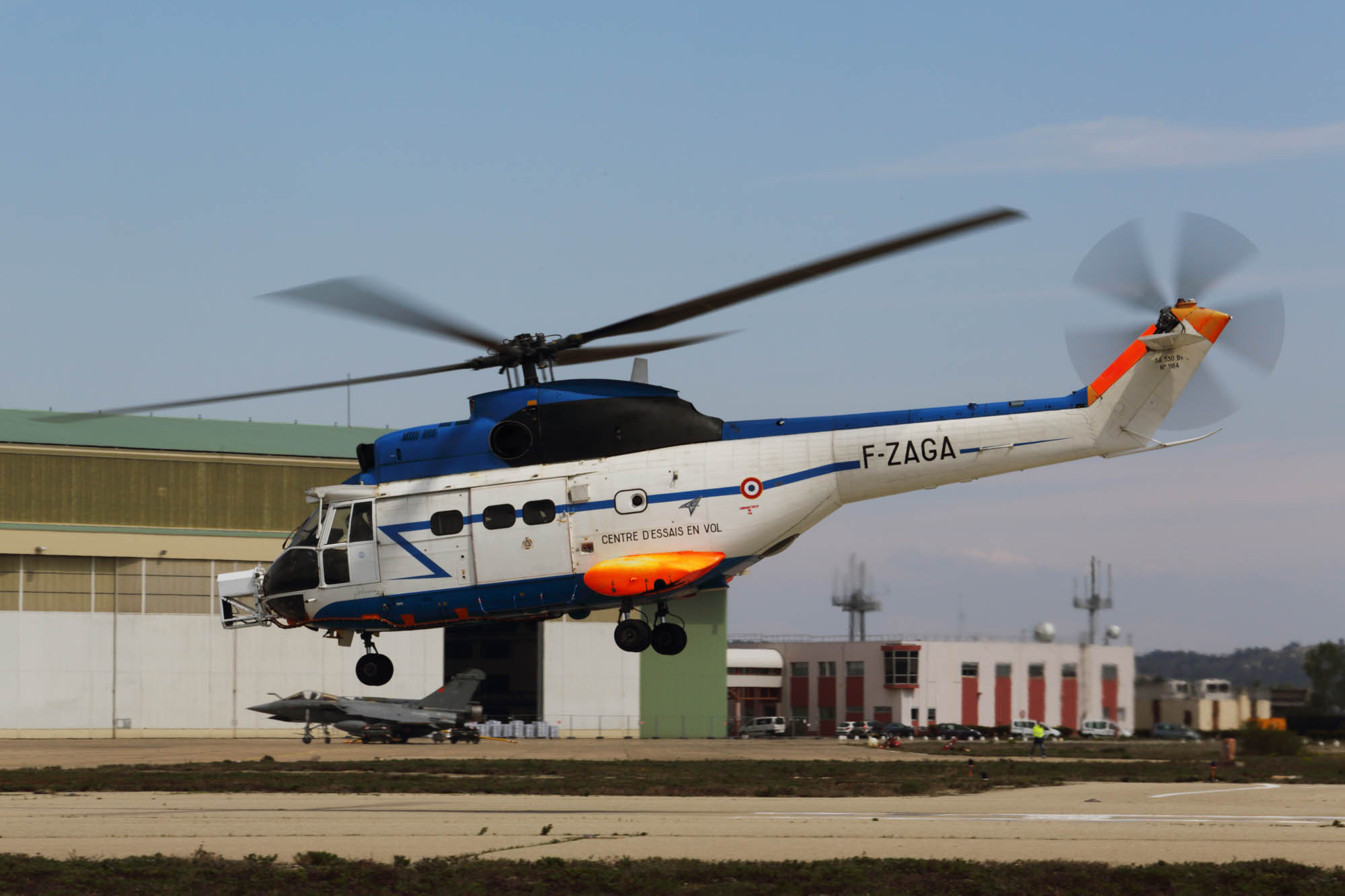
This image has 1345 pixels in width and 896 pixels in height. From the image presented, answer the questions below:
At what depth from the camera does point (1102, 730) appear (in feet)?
342

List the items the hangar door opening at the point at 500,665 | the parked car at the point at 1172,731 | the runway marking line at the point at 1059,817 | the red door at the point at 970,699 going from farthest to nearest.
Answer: the red door at the point at 970,699
the hangar door opening at the point at 500,665
the parked car at the point at 1172,731
the runway marking line at the point at 1059,817

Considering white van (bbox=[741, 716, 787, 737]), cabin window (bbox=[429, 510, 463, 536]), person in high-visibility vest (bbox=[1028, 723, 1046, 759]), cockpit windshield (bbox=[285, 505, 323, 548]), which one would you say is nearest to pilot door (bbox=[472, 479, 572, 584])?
cabin window (bbox=[429, 510, 463, 536])

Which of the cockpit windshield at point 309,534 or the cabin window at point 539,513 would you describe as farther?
the cockpit windshield at point 309,534

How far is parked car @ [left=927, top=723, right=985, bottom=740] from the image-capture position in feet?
314

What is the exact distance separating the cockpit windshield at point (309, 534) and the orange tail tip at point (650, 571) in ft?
19.2

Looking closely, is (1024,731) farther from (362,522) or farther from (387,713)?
(362,522)

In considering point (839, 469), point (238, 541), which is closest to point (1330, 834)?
point (839, 469)

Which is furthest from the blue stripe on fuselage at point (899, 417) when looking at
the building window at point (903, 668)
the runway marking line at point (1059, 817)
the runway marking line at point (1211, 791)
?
the building window at point (903, 668)

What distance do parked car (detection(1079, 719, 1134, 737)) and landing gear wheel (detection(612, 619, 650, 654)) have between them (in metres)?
86.0

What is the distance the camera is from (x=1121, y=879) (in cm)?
2186

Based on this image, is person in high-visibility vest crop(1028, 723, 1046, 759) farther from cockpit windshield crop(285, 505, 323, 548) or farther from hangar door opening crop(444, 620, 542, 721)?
cockpit windshield crop(285, 505, 323, 548)

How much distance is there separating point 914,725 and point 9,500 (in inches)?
2499

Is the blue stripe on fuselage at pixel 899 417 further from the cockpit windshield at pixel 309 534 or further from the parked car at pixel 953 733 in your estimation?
the parked car at pixel 953 733

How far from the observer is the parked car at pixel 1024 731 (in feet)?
323
